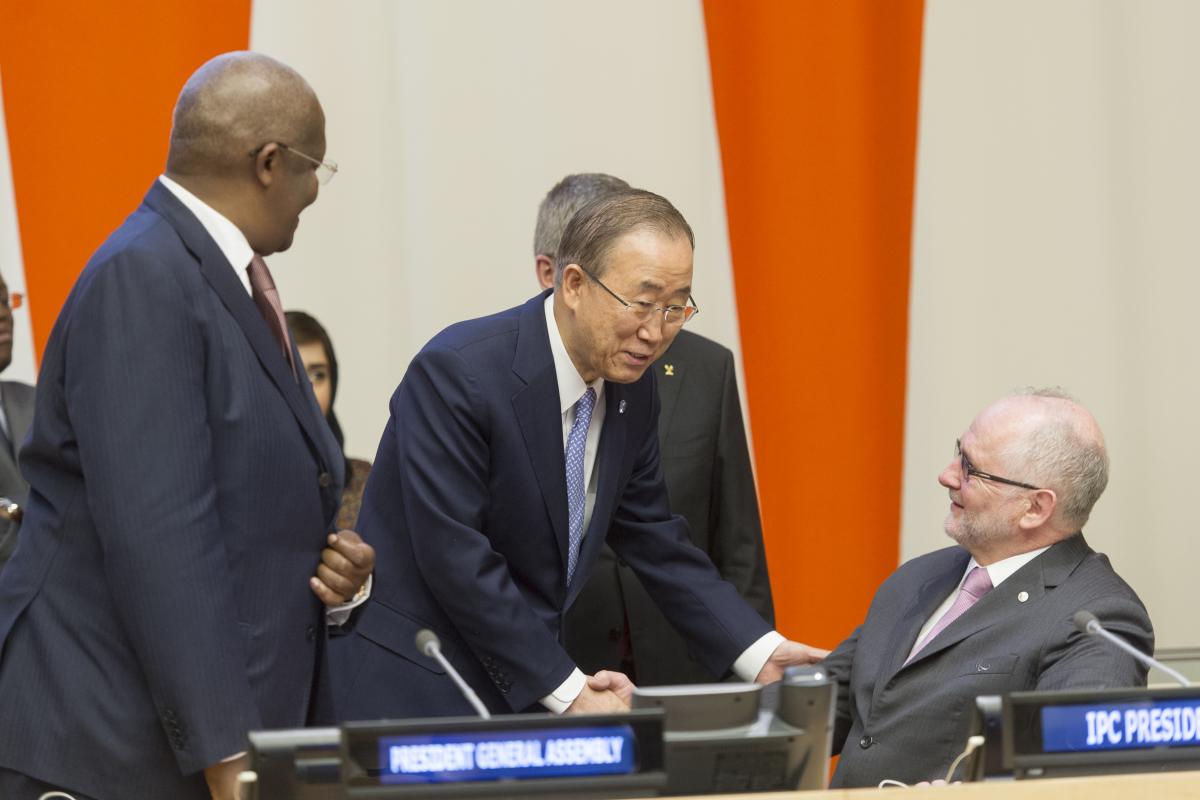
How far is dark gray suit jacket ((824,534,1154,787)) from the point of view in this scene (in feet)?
7.79

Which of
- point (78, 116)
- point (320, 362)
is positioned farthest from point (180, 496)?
point (78, 116)

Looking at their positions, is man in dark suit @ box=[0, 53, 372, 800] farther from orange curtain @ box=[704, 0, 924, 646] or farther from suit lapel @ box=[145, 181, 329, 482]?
orange curtain @ box=[704, 0, 924, 646]

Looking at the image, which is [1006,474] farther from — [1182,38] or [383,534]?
[1182,38]

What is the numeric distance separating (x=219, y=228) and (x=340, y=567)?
0.44m

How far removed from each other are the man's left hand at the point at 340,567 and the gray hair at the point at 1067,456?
1.11 metres

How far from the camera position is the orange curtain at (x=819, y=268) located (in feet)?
13.4

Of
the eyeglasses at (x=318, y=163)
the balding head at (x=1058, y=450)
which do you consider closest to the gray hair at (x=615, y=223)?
the eyeglasses at (x=318, y=163)

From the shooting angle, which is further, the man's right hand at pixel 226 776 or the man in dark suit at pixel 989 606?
the man in dark suit at pixel 989 606

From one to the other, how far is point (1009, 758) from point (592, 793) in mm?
422

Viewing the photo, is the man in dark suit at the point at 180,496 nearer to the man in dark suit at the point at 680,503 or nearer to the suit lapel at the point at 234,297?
the suit lapel at the point at 234,297

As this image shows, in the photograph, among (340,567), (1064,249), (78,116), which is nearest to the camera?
(340,567)

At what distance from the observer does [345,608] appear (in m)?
2.17

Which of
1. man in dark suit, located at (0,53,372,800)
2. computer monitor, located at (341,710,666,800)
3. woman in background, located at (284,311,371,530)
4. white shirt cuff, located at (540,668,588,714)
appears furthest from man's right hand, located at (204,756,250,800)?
woman in background, located at (284,311,371,530)

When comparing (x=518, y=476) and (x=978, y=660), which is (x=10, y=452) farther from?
(x=978, y=660)
